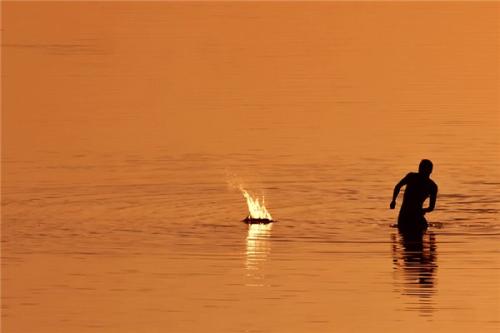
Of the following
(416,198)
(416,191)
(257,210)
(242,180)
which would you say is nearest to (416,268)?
(416,198)

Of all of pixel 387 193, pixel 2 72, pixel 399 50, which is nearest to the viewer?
pixel 387 193

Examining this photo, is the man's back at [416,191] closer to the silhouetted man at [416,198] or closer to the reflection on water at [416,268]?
the silhouetted man at [416,198]

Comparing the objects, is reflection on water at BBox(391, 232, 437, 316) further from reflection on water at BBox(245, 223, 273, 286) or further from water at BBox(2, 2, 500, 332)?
reflection on water at BBox(245, 223, 273, 286)

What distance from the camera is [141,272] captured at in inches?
1122

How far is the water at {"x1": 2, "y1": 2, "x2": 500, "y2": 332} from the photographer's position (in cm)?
2659

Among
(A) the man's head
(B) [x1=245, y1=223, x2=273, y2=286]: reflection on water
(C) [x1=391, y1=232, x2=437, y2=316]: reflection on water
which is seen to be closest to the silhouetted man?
(A) the man's head

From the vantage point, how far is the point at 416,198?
3256cm

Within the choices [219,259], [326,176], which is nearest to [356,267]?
[219,259]

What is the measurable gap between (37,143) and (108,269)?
13655 mm

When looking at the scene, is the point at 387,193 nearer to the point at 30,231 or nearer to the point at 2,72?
the point at 30,231

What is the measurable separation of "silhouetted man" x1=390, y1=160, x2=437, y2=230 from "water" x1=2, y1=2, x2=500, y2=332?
24cm

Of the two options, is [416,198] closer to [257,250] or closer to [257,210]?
[257,210]

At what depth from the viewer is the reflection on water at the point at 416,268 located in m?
26.6

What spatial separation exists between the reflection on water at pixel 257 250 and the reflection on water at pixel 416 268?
5.09ft
